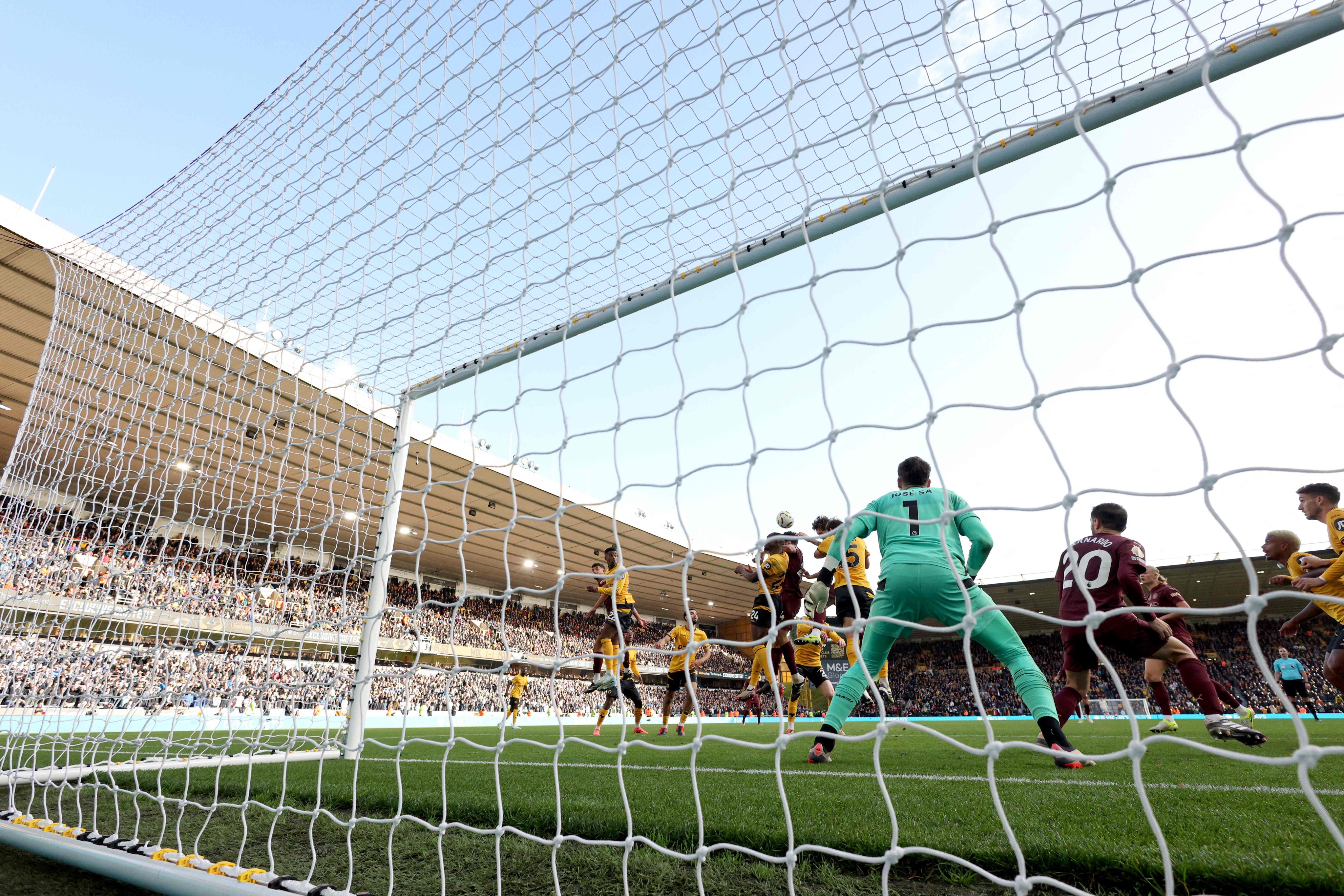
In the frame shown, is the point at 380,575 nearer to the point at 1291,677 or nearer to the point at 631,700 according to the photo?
the point at 631,700

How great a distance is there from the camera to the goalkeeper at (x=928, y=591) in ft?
9.53

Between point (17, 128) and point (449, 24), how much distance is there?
5732 millimetres

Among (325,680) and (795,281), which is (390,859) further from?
(795,281)

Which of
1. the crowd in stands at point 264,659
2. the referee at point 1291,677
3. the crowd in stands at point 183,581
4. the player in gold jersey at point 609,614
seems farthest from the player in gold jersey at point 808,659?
the referee at point 1291,677

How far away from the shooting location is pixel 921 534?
118 inches

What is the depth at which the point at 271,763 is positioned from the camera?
15.3 ft

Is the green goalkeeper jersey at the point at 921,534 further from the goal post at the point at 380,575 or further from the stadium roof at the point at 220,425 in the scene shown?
the goal post at the point at 380,575

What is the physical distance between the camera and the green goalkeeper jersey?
295 centimetres

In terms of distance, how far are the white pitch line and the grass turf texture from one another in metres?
0.02

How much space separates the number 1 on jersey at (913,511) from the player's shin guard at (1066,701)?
4.93ft

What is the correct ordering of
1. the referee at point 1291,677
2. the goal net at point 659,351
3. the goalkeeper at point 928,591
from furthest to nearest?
the referee at point 1291,677
the goalkeeper at point 928,591
the goal net at point 659,351

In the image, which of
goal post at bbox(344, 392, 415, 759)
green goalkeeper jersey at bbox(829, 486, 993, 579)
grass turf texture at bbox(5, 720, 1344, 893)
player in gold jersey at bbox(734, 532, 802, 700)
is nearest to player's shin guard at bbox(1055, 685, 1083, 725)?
grass turf texture at bbox(5, 720, 1344, 893)

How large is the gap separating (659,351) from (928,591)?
1.70m

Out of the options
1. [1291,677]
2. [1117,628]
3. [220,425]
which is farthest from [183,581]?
[1291,677]
